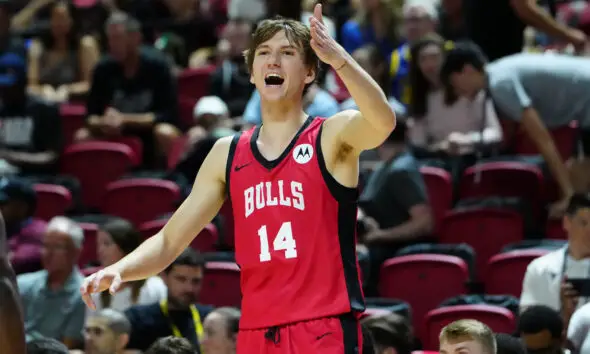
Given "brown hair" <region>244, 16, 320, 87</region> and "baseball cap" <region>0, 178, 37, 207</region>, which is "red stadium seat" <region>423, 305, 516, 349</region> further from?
"baseball cap" <region>0, 178, 37, 207</region>

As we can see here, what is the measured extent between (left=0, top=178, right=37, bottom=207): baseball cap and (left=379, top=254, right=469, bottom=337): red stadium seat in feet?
7.58

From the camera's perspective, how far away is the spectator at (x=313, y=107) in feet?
28.2

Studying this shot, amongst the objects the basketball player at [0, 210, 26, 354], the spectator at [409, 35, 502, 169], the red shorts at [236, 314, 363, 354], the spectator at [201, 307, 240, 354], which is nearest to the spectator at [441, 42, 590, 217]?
the spectator at [409, 35, 502, 169]

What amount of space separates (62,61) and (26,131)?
4.84 feet

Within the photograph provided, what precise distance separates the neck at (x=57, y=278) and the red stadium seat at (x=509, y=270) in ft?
7.89

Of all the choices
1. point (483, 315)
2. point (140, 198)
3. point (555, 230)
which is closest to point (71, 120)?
point (140, 198)

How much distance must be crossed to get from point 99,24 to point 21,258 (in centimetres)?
422

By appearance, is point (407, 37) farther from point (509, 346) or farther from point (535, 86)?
point (509, 346)

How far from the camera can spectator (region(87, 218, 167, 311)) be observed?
720 cm

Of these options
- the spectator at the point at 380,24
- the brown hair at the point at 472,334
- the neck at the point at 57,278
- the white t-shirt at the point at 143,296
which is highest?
the spectator at the point at 380,24

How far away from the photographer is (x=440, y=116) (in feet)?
28.2

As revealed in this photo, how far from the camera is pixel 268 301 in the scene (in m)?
3.99

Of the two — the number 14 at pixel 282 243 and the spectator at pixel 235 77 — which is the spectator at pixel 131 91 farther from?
the number 14 at pixel 282 243

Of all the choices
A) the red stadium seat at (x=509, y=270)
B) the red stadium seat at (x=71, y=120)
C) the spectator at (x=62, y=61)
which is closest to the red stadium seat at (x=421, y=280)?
the red stadium seat at (x=509, y=270)
